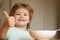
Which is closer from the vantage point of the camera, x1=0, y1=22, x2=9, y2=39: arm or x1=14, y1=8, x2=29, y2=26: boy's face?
x1=0, y1=22, x2=9, y2=39: arm

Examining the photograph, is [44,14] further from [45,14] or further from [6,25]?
[6,25]

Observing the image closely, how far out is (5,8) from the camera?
82 centimetres

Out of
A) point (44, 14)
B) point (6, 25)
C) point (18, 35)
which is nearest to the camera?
point (6, 25)

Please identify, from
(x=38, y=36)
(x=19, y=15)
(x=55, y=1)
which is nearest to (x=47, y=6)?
(x=55, y=1)

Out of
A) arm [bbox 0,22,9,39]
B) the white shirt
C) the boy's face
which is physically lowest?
the white shirt

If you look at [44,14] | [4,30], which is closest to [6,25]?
[4,30]

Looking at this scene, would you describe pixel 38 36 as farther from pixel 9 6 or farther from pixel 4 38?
pixel 9 6

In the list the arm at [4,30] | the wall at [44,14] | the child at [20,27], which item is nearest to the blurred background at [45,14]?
the wall at [44,14]

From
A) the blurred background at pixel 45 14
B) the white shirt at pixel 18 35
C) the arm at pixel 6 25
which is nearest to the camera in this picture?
the arm at pixel 6 25

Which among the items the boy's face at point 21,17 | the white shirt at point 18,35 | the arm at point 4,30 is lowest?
the white shirt at point 18,35

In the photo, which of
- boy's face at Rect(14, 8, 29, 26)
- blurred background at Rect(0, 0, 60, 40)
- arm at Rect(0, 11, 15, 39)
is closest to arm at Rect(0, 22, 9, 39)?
arm at Rect(0, 11, 15, 39)

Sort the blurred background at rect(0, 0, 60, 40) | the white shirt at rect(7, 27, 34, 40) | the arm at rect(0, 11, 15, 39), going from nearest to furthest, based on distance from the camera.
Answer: the arm at rect(0, 11, 15, 39), the white shirt at rect(7, 27, 34, 40), the blurred background at rect(0, 0, 60, 40)

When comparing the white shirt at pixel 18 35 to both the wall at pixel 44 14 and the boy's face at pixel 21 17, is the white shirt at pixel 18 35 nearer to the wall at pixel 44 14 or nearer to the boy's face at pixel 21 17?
the boy's face at pixel 21 17

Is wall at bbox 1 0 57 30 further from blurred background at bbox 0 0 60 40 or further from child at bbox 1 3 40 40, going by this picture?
child at bbox 1 3 40 40
